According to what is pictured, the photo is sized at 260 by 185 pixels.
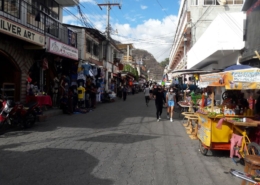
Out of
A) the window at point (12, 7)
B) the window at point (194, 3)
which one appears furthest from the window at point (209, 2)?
the window at point (12, 7)

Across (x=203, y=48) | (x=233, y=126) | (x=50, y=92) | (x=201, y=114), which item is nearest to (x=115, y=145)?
(x=201, y=114)

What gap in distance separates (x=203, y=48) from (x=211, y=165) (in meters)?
11.3

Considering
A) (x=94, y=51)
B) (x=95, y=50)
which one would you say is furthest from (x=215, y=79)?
(x=95, y=50)

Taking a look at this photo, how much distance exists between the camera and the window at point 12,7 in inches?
450

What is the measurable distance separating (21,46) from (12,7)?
1.78 m

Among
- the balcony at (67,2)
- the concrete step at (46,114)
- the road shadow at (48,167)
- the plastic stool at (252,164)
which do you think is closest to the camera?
the plastic stool at (252,164)

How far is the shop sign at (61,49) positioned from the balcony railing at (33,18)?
2.16 feet

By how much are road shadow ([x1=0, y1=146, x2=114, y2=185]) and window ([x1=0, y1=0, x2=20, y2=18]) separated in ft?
23.7

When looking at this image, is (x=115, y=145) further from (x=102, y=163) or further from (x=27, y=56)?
(x=27, y=56)

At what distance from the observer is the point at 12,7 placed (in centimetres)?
1200

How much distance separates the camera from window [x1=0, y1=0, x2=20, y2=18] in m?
11.4

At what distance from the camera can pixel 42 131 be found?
30.9ft

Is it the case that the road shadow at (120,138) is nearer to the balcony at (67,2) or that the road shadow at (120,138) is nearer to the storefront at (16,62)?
the storefront at (16,62)

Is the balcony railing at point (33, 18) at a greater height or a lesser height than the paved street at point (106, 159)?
greater
